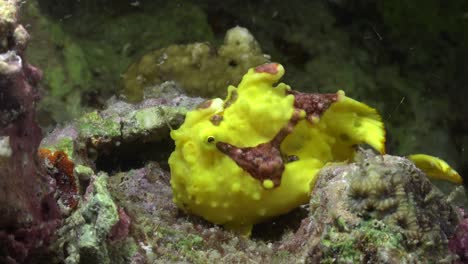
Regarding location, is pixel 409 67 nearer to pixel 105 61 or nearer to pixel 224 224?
pixel 224 224

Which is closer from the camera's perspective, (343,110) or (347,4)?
(343,110)

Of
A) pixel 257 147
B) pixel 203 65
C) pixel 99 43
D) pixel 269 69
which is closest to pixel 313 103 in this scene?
pixel 269 69

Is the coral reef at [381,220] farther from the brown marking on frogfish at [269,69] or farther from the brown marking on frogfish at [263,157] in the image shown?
the brown marking on frogfish at [269,69]

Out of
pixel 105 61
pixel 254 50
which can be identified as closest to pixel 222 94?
pixel 254 50

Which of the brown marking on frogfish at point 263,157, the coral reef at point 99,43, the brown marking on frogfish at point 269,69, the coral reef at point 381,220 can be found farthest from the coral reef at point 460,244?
the coral reef at point 99,43

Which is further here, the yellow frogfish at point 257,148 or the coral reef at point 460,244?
the yellow frogfish at point 257,148

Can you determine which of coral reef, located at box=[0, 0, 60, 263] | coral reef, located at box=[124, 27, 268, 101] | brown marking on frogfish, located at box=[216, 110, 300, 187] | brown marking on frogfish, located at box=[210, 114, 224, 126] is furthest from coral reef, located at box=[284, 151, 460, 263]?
coral reef, located at box=[124, 27, 268, 101]

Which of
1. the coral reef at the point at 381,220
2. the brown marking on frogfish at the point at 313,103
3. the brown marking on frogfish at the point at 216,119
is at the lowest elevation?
the brown marking on frogfish at the point at 216,119

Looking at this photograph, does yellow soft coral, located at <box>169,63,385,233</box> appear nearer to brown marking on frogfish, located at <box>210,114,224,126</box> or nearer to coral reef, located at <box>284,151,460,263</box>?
brown marking on frogfish, located at <box>210,114,224,126</box>
